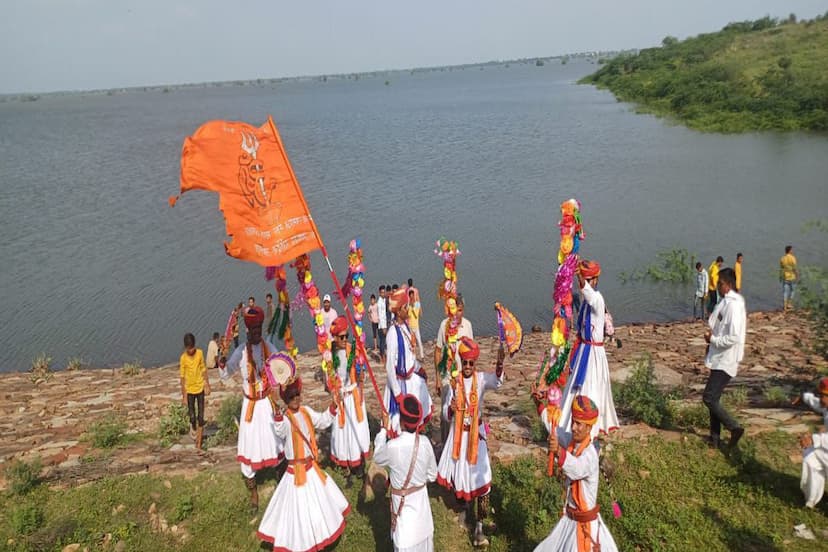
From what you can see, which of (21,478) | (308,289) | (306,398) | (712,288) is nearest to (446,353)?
(308,289)

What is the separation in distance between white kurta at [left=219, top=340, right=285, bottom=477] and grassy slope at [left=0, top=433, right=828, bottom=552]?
80 centimetres

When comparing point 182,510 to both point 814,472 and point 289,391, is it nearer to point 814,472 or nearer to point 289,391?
point 289,391

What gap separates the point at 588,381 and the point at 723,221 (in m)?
20.3

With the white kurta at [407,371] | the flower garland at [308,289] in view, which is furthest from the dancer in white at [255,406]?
the white kurta at [407,371]

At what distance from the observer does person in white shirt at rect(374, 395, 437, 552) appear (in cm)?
554

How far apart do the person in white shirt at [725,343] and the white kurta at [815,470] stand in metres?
0.89

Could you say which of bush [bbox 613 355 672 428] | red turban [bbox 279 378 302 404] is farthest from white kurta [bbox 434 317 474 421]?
bush [bbox 613 355 672 428]

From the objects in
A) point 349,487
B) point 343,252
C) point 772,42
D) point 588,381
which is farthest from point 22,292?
point 772,42

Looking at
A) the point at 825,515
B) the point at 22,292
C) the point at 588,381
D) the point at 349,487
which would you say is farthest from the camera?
the point at 22,292

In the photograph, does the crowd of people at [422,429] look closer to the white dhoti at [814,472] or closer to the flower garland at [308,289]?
the white dhoti at [814,472]

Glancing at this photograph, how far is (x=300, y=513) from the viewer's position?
6.27 meters

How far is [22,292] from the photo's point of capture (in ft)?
71.2

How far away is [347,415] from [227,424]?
2960 millimetres

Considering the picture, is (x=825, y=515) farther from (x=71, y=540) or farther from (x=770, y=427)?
(x=71, y=540)
